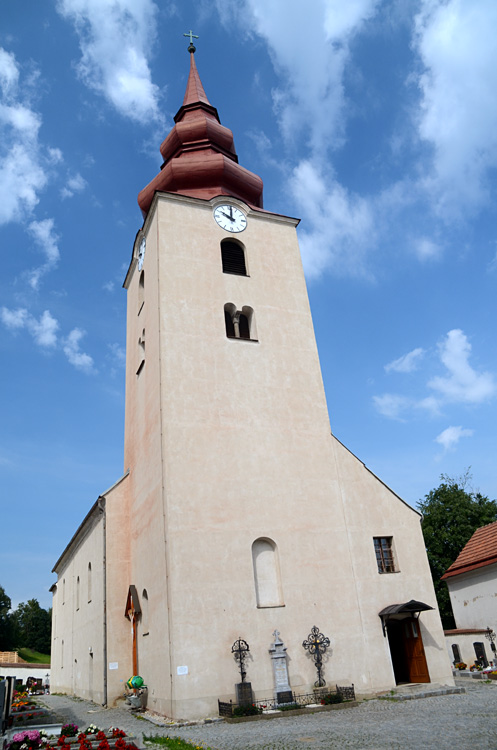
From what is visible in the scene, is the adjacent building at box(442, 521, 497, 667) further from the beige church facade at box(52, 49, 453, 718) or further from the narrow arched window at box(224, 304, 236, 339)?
the narrow arched window at box(224, 304, 236, 339)

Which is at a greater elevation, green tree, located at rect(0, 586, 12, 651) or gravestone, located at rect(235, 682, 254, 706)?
green tree, located at rect(0, 586, 12, 651)

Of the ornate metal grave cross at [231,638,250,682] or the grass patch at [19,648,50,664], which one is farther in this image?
the grass patch at [19,648,50,664]

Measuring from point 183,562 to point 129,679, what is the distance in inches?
195

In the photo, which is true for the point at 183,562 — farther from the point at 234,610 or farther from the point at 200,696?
the point at 200,696

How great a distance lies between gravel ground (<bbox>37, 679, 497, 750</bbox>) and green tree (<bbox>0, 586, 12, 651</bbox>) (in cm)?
5715

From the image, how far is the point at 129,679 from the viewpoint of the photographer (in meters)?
18.2

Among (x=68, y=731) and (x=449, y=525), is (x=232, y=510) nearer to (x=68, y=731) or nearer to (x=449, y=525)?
(x=68, y=731)

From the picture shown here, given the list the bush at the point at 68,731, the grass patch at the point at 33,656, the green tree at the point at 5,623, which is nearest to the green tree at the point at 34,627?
the grass patch at the point at 33,656

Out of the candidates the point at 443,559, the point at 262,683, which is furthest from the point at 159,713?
the point at 443,559

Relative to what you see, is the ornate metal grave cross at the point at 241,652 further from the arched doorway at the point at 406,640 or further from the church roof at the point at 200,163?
the church roof at the point at 200,163

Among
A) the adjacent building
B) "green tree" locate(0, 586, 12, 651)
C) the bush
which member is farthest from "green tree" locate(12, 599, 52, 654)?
the bush

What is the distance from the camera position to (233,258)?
22.5 m

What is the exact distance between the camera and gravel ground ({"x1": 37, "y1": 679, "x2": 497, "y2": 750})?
1002 cm

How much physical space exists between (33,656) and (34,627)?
8.06 metres
